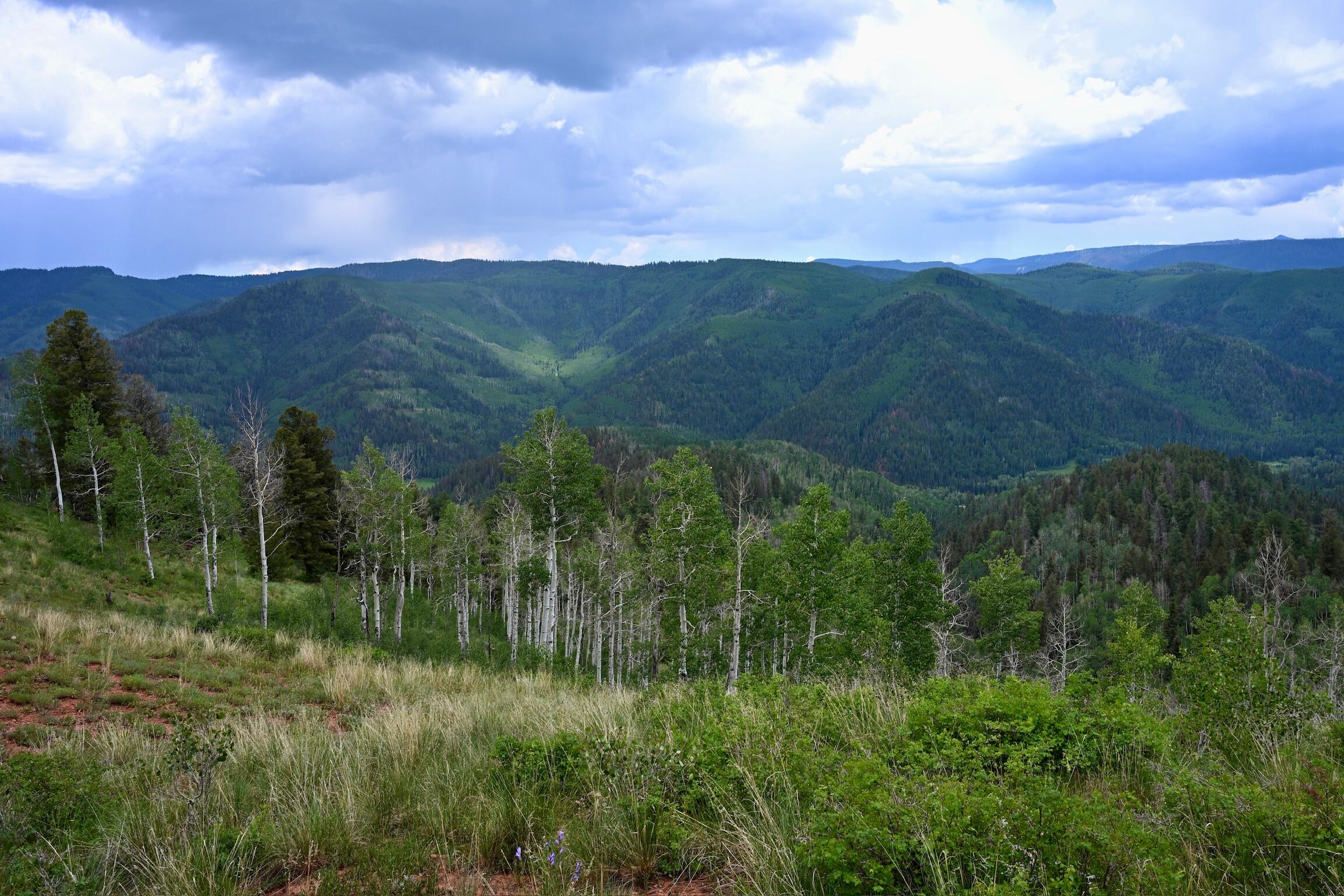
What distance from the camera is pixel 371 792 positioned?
6211 millimetres

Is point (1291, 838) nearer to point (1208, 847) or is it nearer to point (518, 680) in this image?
point (1208, 847)

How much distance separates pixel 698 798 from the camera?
5.54 metres

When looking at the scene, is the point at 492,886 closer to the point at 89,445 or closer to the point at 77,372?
the point at 89,445

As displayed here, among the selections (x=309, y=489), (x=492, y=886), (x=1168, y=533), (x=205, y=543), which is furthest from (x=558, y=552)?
(x=1168, y=533)

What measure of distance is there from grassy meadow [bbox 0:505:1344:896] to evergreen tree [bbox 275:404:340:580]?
36.8 metres

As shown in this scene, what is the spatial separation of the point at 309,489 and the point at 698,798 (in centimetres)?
4613

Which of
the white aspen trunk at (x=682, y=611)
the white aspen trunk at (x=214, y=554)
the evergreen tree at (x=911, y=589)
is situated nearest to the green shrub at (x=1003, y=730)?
the white aspen trunk at (x=682, y=611)

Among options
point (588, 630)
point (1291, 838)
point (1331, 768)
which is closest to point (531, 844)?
point (1291, 838)

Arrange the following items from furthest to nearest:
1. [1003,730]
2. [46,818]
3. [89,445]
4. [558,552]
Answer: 1. [558,552]
2. [89,445]
3. [1003,730]
4. [46,818]

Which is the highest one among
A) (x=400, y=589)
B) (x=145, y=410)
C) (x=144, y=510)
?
(x=145, y=410)

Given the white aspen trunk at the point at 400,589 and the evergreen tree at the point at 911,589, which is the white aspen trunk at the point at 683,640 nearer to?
the white aspen trunk at the point at 400,589

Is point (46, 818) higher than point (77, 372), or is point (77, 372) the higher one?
point (77, 372)

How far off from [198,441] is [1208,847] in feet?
122

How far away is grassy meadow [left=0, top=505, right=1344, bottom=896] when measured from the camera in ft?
12.7
